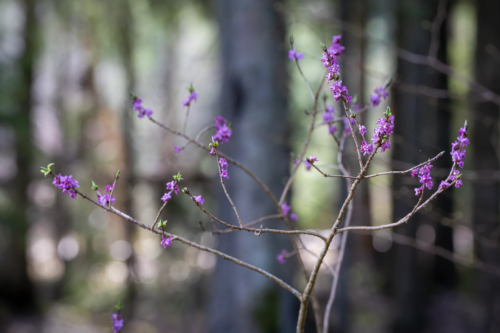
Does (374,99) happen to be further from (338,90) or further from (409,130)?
(409,130)

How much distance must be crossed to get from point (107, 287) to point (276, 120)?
23.8ft

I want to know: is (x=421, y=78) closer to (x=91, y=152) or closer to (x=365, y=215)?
(x=365, y=215)

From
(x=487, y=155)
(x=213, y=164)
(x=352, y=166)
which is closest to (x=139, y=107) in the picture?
(x=213, y=164)

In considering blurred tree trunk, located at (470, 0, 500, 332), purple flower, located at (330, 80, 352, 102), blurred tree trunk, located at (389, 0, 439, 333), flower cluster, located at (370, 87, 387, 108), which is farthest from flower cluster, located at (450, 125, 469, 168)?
blurred tree trunk, located at (389, 0, 439, 333)

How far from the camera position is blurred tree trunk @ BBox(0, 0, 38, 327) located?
6.39 meters

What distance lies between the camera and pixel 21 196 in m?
7.20

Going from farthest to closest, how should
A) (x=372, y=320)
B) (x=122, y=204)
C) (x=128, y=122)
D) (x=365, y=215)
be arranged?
(x=365, y=215) → (x=128, y=122) → (x=122, y=204) → (x=372, y=320)

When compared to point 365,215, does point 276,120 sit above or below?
below

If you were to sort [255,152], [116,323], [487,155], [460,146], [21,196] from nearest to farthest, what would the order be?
[460,146] < [116,323] < [255,152] < [487,155] < [21,196]

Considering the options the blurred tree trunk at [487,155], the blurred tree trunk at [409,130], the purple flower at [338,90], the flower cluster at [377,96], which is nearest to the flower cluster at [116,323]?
the purple flower at [338,90]

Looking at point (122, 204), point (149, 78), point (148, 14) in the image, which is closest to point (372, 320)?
point (122, 204)

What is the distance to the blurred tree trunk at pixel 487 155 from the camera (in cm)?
448

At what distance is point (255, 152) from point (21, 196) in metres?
5.39

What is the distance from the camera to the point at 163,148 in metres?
9.16
